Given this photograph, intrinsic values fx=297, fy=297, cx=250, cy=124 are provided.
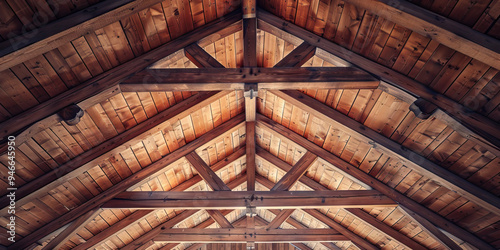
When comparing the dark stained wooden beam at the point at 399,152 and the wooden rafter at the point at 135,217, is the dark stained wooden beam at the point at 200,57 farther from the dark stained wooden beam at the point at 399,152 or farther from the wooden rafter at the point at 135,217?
the wooden rafter at the point at 135,217

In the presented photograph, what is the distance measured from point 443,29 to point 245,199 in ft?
9.04

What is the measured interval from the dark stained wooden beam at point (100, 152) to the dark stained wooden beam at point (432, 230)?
8.89 ft

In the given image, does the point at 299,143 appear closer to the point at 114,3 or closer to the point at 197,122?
the point at 197,122

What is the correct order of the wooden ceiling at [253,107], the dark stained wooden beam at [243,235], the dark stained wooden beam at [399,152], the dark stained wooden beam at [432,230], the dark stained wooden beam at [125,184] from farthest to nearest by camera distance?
the dark stained wooden beam at [243,235], the dark stained wooden beam at [125,184], the dark stained wooden beam at [432,230], the dark stained wooden beam at [399,152], the wooden ceiling at [253,107]

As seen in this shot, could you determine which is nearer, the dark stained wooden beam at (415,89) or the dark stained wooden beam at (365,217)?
the dark stained wooden beam at (415,89)

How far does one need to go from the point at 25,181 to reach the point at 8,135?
0.86 meters

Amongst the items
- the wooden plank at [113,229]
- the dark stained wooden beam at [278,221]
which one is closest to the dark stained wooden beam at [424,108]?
the dark stained wooden beam at [278,221]

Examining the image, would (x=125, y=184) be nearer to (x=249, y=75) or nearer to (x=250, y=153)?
(x=250, y=153)

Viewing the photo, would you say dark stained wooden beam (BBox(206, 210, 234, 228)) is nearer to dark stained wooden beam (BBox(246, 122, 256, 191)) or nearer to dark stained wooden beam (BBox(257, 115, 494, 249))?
dark stained wooden beam (BBox(246, 122, 256, 191))

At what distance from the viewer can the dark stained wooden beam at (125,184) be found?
341cm

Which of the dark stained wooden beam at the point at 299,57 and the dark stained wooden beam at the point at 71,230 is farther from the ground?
the dark stained wooden beam at the point at 299,57

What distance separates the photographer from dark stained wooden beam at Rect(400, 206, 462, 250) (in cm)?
311

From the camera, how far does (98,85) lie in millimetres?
2639

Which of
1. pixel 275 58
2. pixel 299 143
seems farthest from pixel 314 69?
pixel 299 143
